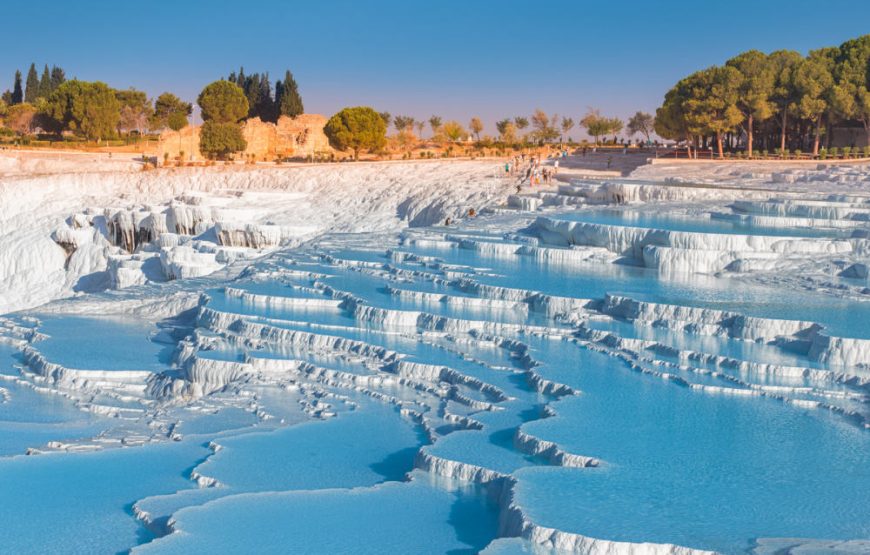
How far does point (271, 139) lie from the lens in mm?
41438

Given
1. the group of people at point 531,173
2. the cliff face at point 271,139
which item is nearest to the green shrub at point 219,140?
the cliff face at point 271,139

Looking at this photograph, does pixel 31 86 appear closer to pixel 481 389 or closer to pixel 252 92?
pixel 252 92

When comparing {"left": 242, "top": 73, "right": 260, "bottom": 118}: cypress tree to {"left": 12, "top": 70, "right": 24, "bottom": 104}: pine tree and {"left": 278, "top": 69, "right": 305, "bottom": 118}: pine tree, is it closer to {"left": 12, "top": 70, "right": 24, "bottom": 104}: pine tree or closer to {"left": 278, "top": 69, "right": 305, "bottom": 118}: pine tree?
{"left": 278, "top": 69, "right": 305, "bottom": 118}: pine tree

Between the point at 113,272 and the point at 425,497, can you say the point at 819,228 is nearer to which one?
the point at 425,497

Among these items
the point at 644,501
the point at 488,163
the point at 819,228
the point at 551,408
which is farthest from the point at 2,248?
the point at 644,501

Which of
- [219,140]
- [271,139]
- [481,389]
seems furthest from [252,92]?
[481,389]

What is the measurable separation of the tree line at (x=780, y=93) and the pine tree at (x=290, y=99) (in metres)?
21.6

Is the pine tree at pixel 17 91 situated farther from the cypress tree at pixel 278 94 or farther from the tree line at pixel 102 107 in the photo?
the cypress tree at pixel 278 94

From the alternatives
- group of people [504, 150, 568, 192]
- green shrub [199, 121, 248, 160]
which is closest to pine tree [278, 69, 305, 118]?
green shrub [199, 121, 248, 160]

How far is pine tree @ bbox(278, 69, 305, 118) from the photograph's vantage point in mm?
48125

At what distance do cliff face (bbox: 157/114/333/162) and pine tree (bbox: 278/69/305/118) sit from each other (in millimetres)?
3797

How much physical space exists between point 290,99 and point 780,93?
25.5m

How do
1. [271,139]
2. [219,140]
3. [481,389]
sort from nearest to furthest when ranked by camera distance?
[481,389], [219,140], [271,139]

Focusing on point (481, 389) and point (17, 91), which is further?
point (17, 91)
